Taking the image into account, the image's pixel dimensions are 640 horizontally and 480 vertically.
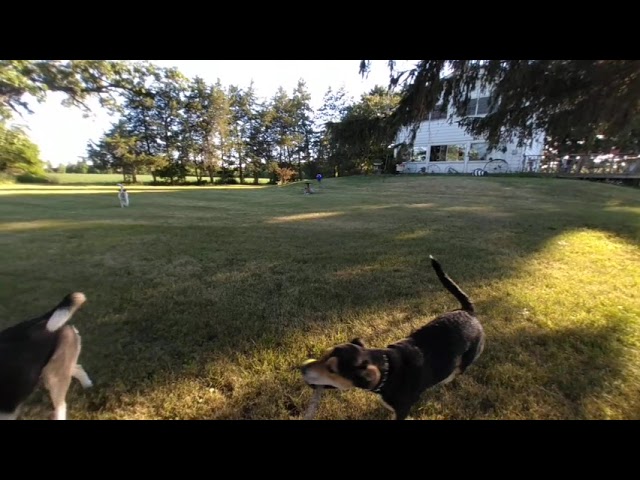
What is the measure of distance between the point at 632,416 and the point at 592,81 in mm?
4445

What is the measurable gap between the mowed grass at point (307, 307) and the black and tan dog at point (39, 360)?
0.52 ft

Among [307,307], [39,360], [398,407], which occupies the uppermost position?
[39,360]

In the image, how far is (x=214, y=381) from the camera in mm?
2086

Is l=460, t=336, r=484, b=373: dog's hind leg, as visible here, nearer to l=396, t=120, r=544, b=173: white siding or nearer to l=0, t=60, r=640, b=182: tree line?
l=0, t=60, r=640, b=182: tree line

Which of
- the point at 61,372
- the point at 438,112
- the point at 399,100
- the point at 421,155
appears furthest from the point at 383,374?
the point at 421,155

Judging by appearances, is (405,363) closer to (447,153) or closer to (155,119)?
(155,119)

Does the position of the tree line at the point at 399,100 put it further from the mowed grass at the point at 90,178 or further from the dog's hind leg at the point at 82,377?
the dog's hind leg at the point at 82,377

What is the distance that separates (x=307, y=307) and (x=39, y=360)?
2071 mm

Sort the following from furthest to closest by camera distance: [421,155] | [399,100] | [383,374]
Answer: [421,155]
[399,100]
[383,374]

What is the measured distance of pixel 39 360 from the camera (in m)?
1.66

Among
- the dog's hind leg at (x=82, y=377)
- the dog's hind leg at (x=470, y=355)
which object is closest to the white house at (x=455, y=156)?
the dog's hind leg at (x=470, y=355)
